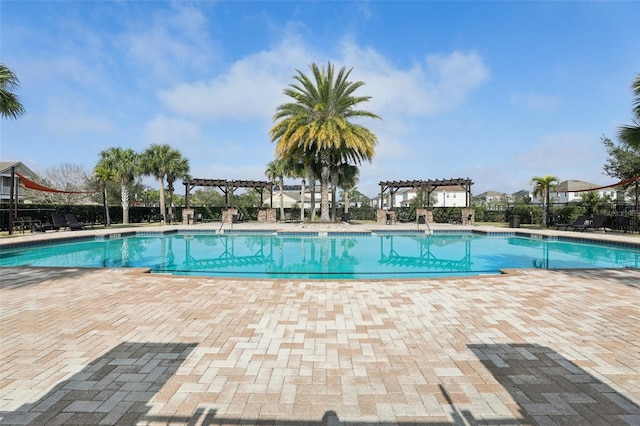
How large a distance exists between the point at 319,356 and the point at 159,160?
93.9ft

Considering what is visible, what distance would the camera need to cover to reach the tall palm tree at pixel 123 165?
24.7 metres

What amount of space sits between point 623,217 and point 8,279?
25868mm

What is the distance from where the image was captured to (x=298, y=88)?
2031 cm

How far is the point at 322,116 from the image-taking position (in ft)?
67.7

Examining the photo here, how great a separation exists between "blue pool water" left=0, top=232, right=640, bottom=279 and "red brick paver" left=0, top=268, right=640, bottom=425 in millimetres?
2957

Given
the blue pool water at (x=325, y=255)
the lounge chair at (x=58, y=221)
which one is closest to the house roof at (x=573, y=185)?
the blue pool water at (x=325, y=255)

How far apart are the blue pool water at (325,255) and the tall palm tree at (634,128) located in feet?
13.0

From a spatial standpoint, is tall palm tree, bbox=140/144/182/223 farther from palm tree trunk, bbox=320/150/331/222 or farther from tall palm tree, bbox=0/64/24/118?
tall palm tree, bbox=0/64/24/118

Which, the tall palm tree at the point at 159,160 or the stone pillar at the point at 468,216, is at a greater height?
the tall palm tree at the point at 159,160

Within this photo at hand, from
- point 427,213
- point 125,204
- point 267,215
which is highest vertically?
point 125,204

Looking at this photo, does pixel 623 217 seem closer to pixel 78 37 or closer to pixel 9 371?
pixel 9 371

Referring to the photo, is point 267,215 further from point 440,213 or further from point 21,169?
point 21,169

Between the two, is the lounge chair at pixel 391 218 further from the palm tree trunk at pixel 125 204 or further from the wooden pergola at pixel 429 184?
the palm tree trunk at pixel 125 204

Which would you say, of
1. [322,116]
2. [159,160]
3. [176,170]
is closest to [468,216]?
[322,116]
